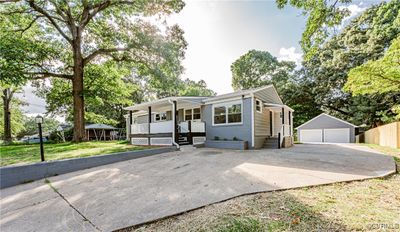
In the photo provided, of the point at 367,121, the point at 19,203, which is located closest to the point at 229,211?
the point at 19,203

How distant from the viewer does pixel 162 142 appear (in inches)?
485

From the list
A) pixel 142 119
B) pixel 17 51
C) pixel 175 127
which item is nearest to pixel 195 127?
pixel 175 127

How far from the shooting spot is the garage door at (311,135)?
2067cm

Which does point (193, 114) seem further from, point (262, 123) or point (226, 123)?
point (262, 123)

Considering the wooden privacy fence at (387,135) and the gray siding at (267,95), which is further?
the gray siding at (267,95)

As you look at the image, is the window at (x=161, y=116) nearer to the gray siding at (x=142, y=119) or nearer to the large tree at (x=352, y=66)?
the gray siding at (x=142, y=119)

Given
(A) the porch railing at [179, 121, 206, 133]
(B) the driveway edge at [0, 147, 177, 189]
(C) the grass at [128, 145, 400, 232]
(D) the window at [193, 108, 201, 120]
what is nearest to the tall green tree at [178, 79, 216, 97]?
(D) the window at [193, 108, 201, 120]

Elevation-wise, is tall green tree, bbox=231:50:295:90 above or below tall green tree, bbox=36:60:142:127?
above

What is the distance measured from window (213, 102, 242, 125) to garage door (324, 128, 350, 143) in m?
14.5

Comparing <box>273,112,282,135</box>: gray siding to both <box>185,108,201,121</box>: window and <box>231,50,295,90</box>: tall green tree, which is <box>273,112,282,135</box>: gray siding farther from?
<box>231,50,295,90</box>: tall green tree

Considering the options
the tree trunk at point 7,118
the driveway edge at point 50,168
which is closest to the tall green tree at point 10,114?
the tree trunk at point 7,118

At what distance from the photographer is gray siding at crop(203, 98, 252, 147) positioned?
1043cm

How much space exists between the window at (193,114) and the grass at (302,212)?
1007cm

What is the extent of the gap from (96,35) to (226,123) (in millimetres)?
12822
